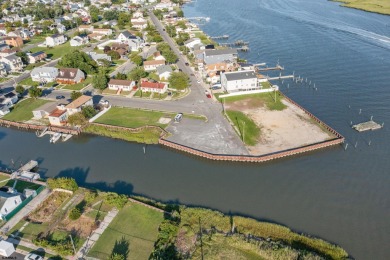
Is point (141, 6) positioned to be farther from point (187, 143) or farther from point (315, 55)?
point (187, 143)

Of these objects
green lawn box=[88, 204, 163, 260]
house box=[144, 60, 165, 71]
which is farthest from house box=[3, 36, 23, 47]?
green lawn box=[88, 204, 163, 260]

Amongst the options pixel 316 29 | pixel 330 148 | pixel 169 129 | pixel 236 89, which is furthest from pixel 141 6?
pixel 330 148

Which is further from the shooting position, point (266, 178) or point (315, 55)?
point (315, 55)

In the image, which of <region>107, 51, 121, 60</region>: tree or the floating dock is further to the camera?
<region>107, 51, 121, 60</region>: tree

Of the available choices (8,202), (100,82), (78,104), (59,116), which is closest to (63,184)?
(8,202)

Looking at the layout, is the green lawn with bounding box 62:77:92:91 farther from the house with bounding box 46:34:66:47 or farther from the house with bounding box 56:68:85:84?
the house with bounding box 46:34:66:47

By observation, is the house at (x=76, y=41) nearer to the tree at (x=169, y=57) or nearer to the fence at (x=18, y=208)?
the tree at (x=169, y=57)
